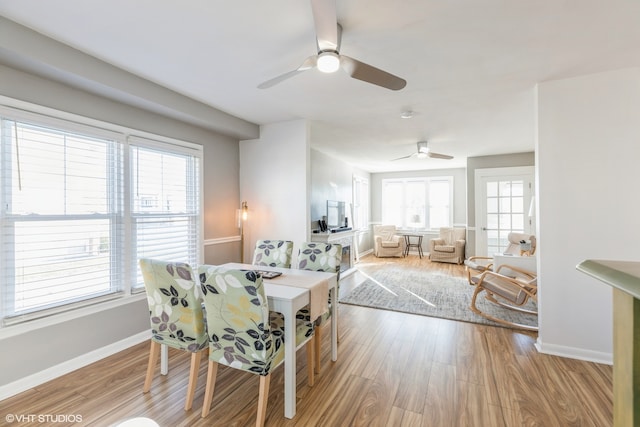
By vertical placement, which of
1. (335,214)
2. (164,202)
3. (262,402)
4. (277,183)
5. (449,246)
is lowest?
(262,402)

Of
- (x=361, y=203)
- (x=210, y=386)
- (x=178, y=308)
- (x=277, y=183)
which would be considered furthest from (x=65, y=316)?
(x=361, y=203)

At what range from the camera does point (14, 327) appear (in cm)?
211

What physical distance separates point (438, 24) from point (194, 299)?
245 cm

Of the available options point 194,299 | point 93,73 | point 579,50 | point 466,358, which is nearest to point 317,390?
point 194,299

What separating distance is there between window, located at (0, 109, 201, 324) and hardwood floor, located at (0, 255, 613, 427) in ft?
2.33

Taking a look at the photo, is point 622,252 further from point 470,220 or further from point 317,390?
point 470,220

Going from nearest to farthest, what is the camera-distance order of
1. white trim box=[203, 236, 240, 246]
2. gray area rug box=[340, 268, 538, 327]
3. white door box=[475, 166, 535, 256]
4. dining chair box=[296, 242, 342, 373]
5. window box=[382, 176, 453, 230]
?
dining chair box=[296, 242, 342, 373], gray area rug box=[340, 268, 538, 327], white trim box=[203, 236, 240, 246], white door box=[475, 166, 535, 256], window box=[382, 176, 453, 230]

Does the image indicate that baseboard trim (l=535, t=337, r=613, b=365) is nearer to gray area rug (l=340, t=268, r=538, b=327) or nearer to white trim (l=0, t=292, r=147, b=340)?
gray area rug (l=340, t=268, r=538, b=327)

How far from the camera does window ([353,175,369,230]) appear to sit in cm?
772

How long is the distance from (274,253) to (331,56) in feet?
6.79

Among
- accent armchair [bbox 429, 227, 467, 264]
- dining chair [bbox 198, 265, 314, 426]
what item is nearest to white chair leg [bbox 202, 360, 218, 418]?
dining chair [bbox 198, 265, 314, 426]

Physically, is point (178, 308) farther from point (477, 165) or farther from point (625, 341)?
point (477, 165)

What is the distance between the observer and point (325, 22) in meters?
1.53

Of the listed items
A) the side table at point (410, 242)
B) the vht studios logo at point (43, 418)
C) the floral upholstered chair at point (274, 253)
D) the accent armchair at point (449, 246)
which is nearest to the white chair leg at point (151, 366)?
the vht studios logo at point (43, 418)
